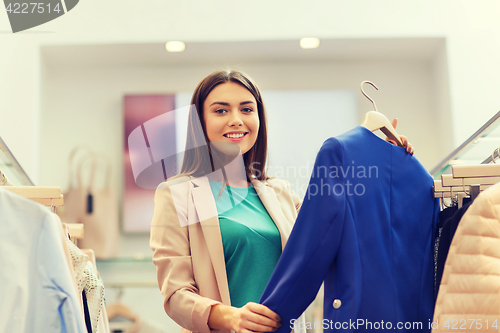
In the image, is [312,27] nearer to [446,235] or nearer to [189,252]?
[189,252]

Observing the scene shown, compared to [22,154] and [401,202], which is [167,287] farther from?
[22,154]

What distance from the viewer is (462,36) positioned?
270 cm

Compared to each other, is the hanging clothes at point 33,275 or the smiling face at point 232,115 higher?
the smiling face at point 232,115

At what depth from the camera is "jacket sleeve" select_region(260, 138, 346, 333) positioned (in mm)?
821

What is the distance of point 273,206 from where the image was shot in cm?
123

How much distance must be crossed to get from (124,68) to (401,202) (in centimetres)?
243

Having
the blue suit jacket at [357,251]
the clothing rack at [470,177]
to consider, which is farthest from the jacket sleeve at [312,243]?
the clothing rack at [470,177]

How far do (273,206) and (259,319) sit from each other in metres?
0.41

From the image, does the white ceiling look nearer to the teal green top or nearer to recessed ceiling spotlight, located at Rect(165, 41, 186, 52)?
recessed ceiling spotlight, located at Rect(165, 41, 186, 52)

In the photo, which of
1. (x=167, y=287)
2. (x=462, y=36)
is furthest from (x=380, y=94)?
(x=167, y=287)

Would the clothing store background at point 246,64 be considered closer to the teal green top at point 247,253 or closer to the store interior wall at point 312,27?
the store interior wall at point 312,27

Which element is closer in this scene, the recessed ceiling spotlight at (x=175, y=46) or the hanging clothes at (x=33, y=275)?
the hanging clothes at (x=33, y=275)

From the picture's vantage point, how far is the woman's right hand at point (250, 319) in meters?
0.86

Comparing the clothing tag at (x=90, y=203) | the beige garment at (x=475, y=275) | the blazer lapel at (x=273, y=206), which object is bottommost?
the beige garment at (x=475, y=275)
